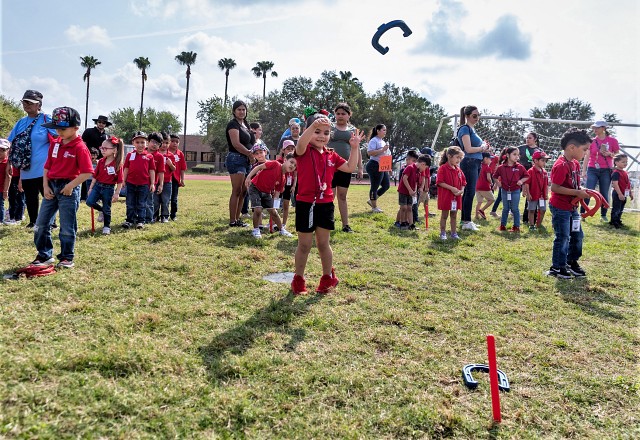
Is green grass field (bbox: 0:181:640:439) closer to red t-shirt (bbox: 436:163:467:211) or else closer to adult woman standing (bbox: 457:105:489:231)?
red t-shirt (bbox: 436:163:467:211)

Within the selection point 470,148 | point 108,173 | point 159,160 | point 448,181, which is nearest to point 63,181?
point 108,173

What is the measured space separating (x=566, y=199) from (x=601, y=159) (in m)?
6.10

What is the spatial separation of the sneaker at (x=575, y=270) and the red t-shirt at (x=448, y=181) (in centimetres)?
231

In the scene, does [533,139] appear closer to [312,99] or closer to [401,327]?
[401,327]

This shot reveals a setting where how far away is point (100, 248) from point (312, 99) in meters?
47.3

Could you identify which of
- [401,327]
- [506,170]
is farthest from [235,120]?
[506,170]

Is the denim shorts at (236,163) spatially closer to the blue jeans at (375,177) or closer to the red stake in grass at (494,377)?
the blue jeans at (375,177)

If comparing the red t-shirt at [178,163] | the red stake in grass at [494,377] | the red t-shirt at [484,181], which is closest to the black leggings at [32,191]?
the red t-shirt at [178,163]

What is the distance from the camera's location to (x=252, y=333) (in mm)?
3516

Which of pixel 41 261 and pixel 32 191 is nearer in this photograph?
pixel 41 261

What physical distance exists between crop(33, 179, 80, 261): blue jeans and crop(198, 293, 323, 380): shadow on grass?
271 centimetres

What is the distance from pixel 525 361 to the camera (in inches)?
129

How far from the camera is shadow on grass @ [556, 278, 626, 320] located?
4.45 meters

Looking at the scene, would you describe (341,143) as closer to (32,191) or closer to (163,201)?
(163,201)
